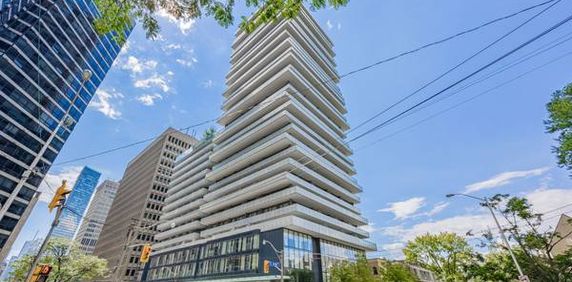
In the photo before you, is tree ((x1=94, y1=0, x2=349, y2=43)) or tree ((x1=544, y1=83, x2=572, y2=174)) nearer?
tree ((x1=94, y1=0, x2=349, y2=43))

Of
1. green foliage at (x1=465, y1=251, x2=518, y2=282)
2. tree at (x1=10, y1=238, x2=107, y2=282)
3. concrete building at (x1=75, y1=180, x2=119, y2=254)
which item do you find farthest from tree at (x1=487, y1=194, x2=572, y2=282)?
concrete building at (x1=75, y1=180, x2=119, y2=254)

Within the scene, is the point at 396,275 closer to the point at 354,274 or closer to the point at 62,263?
the point at 354,274

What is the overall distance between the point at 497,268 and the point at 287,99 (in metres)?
39.4

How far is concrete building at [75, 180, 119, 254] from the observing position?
149375mm

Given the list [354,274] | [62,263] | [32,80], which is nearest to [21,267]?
[62,263]

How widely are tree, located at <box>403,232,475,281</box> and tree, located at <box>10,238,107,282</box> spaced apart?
169 ft

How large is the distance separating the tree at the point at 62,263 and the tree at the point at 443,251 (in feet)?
169

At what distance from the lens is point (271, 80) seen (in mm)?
54062

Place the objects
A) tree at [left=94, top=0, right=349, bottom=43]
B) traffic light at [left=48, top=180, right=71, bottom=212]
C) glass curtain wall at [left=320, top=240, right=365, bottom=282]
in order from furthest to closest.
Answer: glass curtain wall at [left=320, top=240, right=365, bottom=282], traffic light at [left=48, top=180, right=71, bottom=212], tree at [left=94, top=0, right=349, bottom=43]

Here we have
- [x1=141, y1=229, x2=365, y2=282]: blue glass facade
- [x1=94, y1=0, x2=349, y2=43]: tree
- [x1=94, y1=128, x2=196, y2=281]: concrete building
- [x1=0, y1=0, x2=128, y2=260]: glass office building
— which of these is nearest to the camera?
[x1=94, y1=0, x2=349, y2=43]: tree

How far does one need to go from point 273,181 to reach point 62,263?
3467 centimetres

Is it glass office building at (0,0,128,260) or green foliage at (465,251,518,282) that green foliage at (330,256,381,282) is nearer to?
green foliage at (465,251,518,282)

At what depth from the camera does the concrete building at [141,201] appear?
79.6 meters

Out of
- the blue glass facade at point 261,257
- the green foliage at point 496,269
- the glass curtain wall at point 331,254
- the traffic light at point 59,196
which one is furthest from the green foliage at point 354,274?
the traffic light at point 59,196
